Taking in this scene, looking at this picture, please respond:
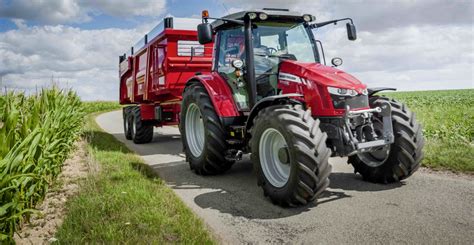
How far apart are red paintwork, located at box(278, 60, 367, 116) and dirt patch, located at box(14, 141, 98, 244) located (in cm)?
316

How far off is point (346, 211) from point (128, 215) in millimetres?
2304

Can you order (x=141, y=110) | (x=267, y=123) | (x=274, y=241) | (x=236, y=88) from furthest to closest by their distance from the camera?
1. (x=141, y=110)
2. (x=236, y=88)
3. (x=267, y=123)
4. (x=274, y=241)

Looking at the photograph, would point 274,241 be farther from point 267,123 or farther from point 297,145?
point 267,123

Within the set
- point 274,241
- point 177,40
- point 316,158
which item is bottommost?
point 274,241

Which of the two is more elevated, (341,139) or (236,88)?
(236,88)

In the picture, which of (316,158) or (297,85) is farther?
(297,85)

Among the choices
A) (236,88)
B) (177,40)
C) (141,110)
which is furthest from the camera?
(141,110)

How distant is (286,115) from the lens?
4.23m

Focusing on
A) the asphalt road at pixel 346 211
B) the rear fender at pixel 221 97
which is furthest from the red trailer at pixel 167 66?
the asphalt road at pixel 346 211

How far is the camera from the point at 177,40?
8609mm

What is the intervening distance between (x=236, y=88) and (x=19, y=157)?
3.05m

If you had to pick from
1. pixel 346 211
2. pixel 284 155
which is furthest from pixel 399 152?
pixel 284 155

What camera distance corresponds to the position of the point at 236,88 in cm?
570

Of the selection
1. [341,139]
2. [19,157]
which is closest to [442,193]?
[341,139]
